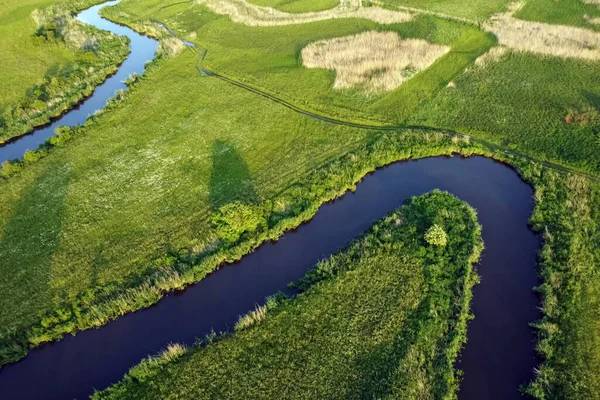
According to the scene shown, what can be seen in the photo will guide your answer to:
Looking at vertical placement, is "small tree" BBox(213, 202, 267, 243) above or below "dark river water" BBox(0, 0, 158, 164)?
below

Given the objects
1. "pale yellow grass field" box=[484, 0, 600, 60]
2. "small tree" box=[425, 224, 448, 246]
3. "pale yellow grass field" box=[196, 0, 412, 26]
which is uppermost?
"pale yellow grass field" box=[196, 0, 412, 26]

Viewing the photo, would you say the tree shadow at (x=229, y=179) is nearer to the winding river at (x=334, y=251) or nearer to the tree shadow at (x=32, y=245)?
the winding river at (x=334, y=251)

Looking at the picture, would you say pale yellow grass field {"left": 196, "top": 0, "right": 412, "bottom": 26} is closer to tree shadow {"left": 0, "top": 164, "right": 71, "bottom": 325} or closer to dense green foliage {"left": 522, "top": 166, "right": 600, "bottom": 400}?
dense green foliage {"left": 522, "top": 166, "right": 600, "bottom": 400}

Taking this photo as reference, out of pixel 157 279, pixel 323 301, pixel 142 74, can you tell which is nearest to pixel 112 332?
pixel 157 279

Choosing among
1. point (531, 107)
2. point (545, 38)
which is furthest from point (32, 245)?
point (545, 38)

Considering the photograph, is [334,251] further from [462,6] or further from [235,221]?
[462,6]

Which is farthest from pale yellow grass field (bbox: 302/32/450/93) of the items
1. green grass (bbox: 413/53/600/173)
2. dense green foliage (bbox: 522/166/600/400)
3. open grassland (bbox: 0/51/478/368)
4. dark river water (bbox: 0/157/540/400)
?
dense green foliage (bbox: 522/166/600/400)
